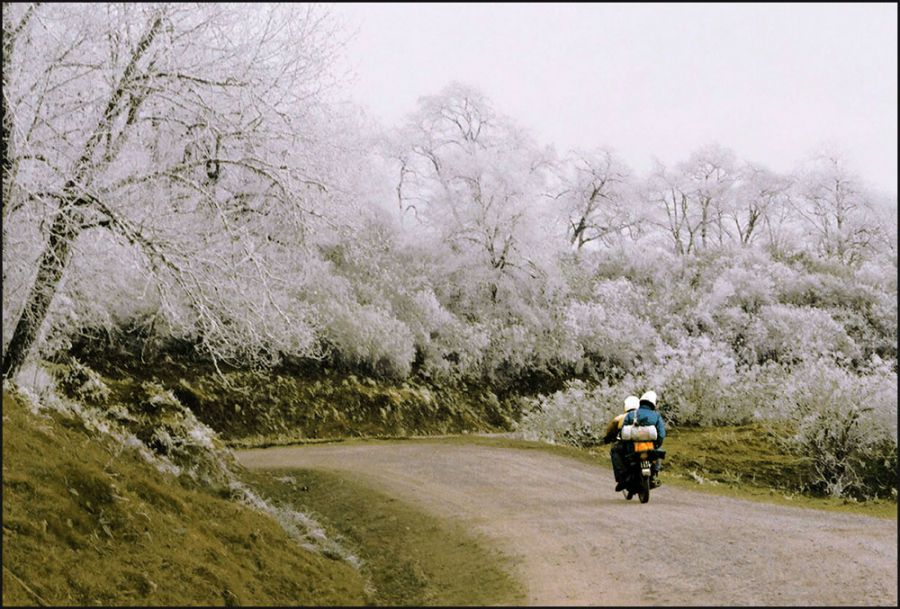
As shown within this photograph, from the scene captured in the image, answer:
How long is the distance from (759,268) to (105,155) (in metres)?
26.7

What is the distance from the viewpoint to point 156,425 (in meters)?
9.61

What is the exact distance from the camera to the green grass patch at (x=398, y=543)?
5.42 m

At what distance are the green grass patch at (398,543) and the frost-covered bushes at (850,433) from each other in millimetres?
7058

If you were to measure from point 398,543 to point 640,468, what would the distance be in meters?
2.61

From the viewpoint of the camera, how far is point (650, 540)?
6473mm

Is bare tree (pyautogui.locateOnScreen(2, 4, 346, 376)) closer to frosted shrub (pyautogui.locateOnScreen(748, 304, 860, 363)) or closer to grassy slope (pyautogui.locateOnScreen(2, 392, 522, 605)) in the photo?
grassy slope (pyautogui.locateOnScreen(2, 392, 522, 605))

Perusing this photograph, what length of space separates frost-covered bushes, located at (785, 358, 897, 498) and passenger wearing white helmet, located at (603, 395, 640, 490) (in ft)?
16.9

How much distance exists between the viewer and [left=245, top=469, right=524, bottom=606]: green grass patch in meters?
5.42

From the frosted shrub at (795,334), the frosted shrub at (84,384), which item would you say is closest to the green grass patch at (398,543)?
the frosted shrub at (84,384)

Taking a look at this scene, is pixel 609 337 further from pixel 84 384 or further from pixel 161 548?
pixel 161 548

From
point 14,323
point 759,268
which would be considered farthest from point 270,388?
point 759,268

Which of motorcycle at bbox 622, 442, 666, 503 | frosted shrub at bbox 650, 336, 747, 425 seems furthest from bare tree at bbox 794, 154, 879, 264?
motorcycle at bbox 622, 442, 666, 503

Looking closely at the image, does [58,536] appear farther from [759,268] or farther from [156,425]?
[759,268]

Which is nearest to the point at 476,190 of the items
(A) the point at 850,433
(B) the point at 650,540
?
(A) the point at 850,433
